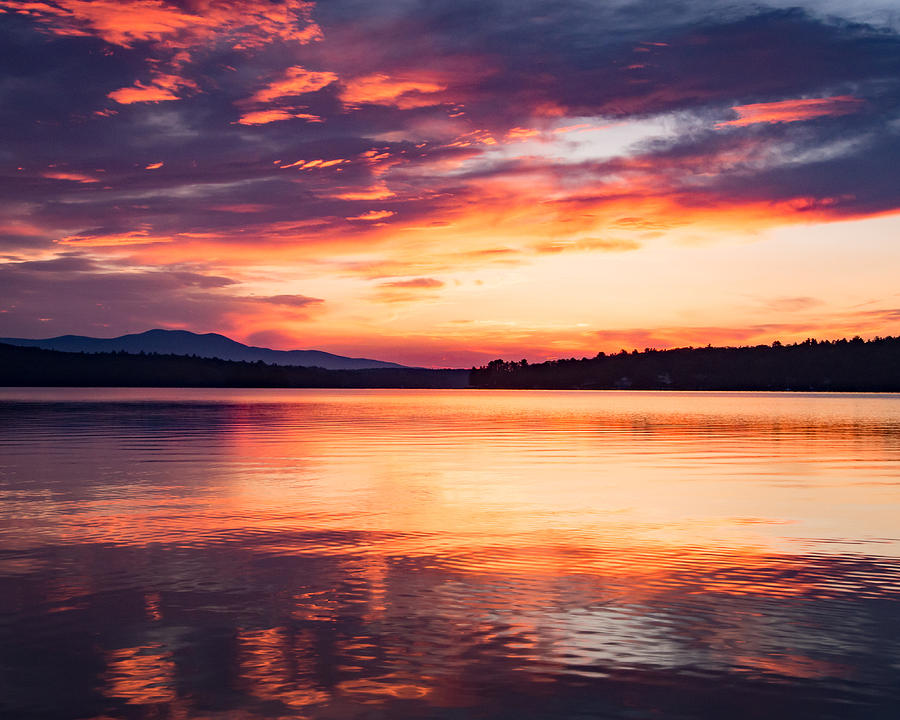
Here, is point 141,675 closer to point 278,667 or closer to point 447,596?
point 278,667

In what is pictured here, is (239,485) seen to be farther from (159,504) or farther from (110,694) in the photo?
(110,694)

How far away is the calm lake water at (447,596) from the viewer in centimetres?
1042

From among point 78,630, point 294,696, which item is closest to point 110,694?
point 294,696

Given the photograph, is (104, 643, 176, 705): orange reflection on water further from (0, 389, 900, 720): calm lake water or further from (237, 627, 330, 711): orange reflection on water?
(237, 627, 330, 711): orange reflection on water

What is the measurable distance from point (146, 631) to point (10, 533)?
10308 mm

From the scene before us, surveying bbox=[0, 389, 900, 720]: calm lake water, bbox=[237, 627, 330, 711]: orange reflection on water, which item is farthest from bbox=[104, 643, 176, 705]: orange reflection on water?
bbox=[237, 627, 330, 711]: orange reflection on water

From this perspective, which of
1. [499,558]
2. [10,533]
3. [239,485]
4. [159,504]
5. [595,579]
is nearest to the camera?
[595,579]

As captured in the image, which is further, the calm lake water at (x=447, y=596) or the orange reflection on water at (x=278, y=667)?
the calm lake water at (x=447, y=596)

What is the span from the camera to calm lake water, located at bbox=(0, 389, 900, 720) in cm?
1042

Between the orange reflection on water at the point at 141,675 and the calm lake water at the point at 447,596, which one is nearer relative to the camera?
the orange reflection on water at the point at 141,675

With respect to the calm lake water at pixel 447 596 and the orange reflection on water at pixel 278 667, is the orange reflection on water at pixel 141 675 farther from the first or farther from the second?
the orange reflection on water at pixel 278 667

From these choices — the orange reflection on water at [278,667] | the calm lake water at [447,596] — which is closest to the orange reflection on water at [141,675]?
the calm lake water at [447,596]

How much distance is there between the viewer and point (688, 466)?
1533 inches

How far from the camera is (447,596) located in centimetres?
1514
